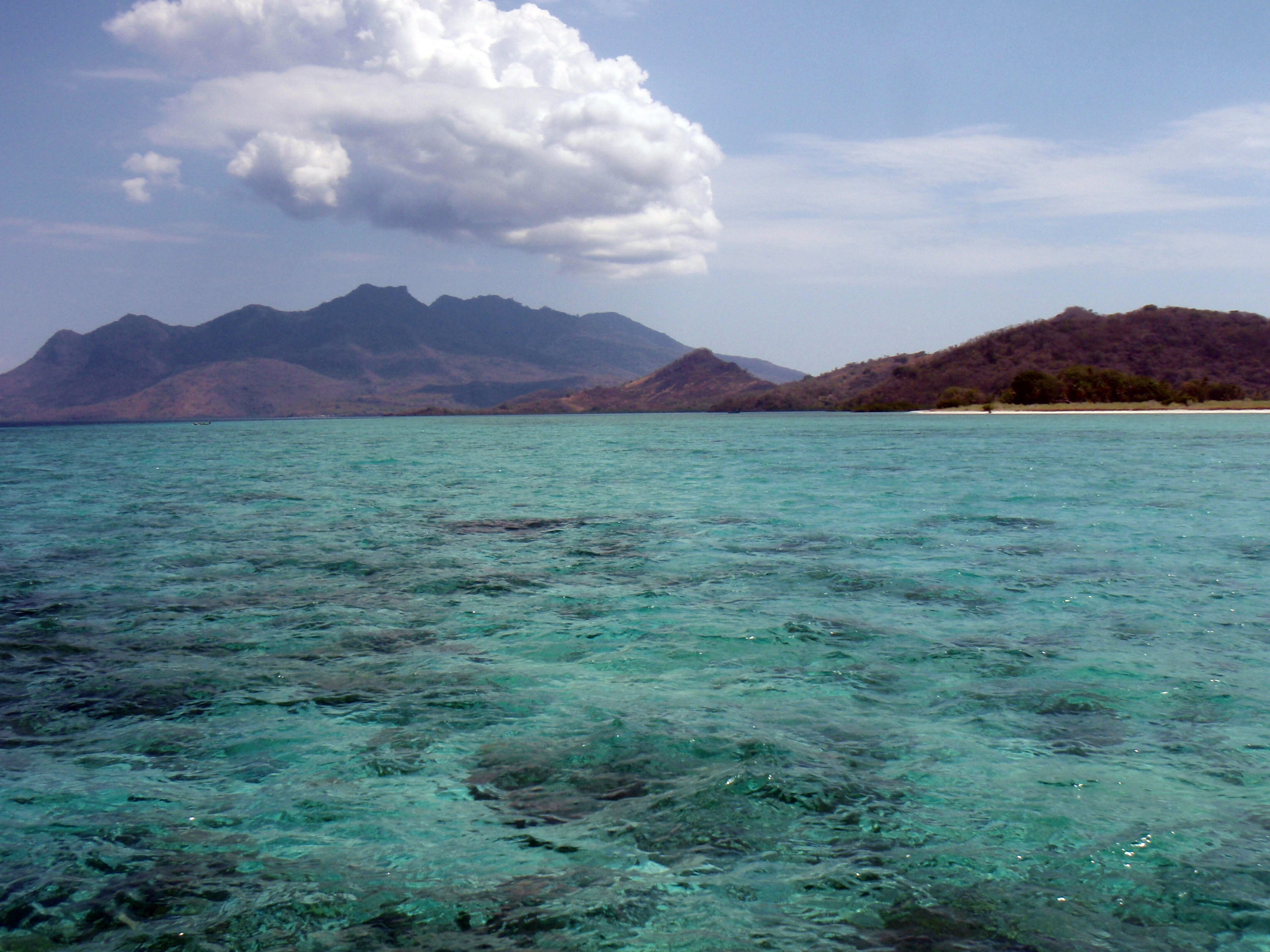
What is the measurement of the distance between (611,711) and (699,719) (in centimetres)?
111

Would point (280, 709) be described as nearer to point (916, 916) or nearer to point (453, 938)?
point (453, 938)

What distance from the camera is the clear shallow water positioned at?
245 inches

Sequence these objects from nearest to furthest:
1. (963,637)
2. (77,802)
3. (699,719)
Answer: (77,802) → (699,719) → (963,637)

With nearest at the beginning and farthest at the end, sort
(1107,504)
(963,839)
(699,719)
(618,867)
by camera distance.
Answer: (618,867) → (963,839) → (699,719) → (1107,504)

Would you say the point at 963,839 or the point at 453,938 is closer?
the point at 453,938

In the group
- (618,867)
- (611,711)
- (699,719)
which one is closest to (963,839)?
(618,867)

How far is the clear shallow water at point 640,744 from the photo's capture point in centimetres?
623

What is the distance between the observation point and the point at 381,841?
7.38m

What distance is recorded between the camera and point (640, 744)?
953 cm

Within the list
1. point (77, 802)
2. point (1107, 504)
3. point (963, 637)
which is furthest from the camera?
point (1107, 504)

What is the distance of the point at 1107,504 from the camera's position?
33188mm

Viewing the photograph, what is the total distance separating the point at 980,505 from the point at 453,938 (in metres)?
31.3

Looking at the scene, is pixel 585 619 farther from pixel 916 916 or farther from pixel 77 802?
pixel 916 916

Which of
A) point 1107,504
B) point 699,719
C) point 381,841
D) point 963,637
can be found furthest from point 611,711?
point 1107,504
